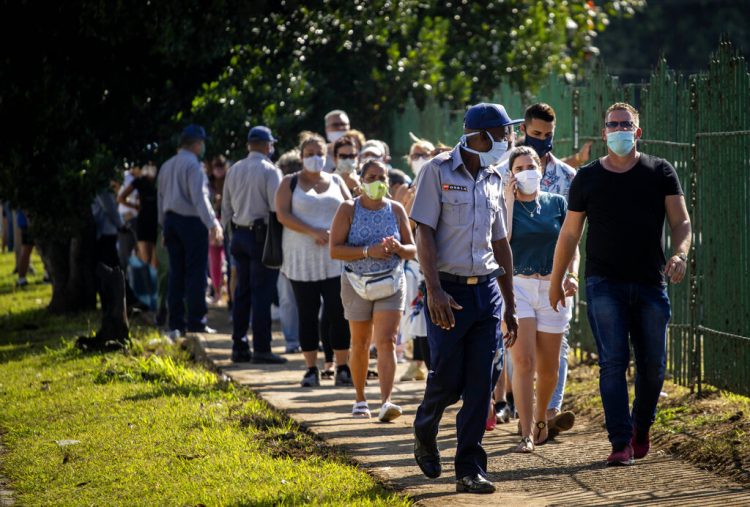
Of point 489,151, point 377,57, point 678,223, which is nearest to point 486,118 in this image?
point 489,151

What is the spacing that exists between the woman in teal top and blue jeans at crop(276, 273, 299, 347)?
4732 mm

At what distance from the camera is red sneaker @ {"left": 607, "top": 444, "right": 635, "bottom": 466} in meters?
7.63

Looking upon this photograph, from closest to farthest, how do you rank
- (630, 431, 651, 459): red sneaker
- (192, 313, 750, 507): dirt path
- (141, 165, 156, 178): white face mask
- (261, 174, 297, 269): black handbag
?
(192, 313, 750, 507): dirt path, (630, 431, 651, 459): red sneaker, (261, 174, 297, 269): black handbag, (141, 165, 156, 178): white face mask

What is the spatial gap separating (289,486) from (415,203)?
1656 mm

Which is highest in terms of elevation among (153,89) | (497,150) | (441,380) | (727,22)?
(727,22)

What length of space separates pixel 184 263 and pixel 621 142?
7202 millimetres

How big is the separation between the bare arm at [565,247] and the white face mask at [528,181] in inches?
20.1

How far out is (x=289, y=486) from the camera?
281 inches

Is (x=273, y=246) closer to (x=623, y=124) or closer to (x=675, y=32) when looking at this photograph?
(x=623, y=124)

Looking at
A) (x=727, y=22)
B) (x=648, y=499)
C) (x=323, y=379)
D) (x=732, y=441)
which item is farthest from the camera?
(x=727, y=22)

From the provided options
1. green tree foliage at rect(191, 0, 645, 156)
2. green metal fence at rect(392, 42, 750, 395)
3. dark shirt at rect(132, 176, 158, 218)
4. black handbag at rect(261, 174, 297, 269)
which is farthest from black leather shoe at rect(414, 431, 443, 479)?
dark shirt at rect(132, 176, 158, 218)

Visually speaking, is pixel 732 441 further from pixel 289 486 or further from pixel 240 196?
pixel 240 196

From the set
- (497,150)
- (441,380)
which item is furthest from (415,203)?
(441,380)

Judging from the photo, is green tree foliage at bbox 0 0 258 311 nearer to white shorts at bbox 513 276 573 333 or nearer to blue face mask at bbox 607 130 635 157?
white shorts at bbox 513 276 573 333
